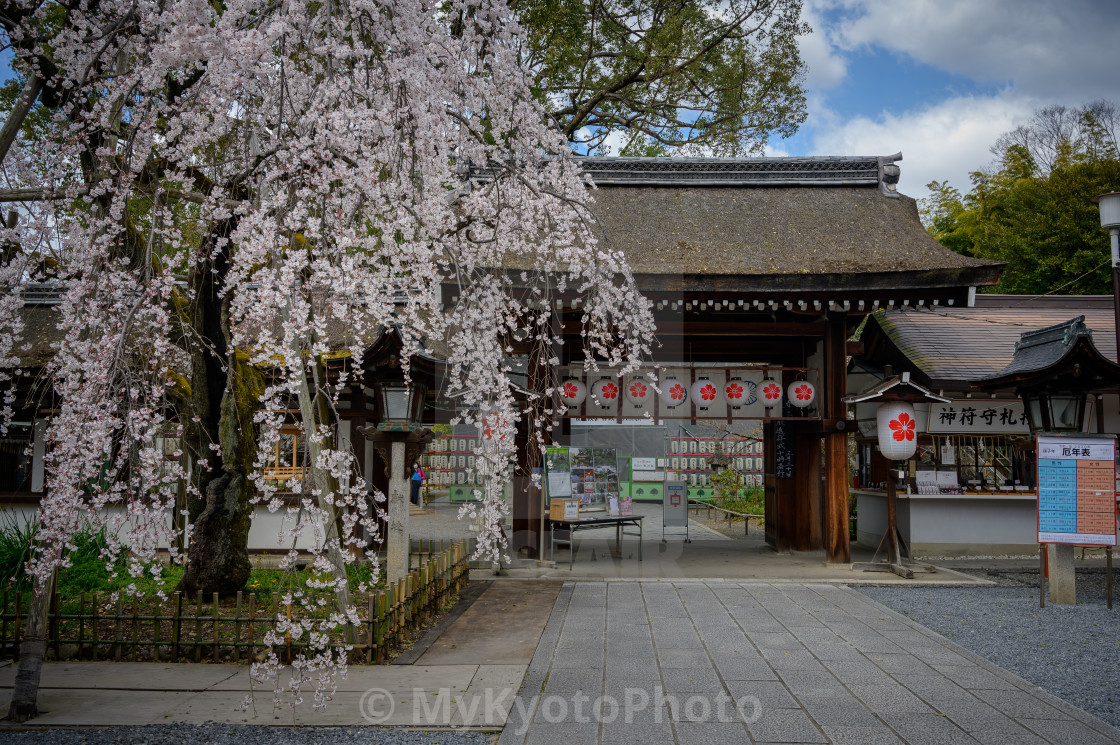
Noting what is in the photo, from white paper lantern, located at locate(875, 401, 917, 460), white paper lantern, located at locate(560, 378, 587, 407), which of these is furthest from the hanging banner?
white paper lantern, located at locate(560, 378, 587, 407)

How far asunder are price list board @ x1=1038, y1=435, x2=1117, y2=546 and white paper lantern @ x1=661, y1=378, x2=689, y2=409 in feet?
14.0

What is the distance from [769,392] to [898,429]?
1.75 metres

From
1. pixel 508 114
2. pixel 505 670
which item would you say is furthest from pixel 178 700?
pixel 508 114

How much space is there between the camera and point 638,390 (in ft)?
33.0

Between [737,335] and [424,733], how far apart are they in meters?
7.93

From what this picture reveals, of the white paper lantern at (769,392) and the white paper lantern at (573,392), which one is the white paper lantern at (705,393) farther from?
the white paper lantern at (573,392)

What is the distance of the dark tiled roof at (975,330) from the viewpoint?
11.2m

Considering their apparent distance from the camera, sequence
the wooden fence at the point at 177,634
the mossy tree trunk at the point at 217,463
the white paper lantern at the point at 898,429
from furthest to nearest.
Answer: the white paper lantern at the point at 898,429, the mossy tree trunk at the point at 217,463, the wooden fence at the point at 177,634

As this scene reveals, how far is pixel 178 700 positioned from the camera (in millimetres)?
4801

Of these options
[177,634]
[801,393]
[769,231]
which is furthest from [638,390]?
[177,634]

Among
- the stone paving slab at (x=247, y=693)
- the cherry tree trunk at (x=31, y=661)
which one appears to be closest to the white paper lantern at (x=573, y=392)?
the stone paving slab at (x=247, y=693)

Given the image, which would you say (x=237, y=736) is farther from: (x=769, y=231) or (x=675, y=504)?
(x=675, y=504)

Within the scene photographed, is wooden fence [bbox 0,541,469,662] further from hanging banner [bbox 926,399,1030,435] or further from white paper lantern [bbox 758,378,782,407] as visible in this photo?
hanging banner [bbox 926,399,1030,435]

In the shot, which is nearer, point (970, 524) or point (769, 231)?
point (769, 231)
